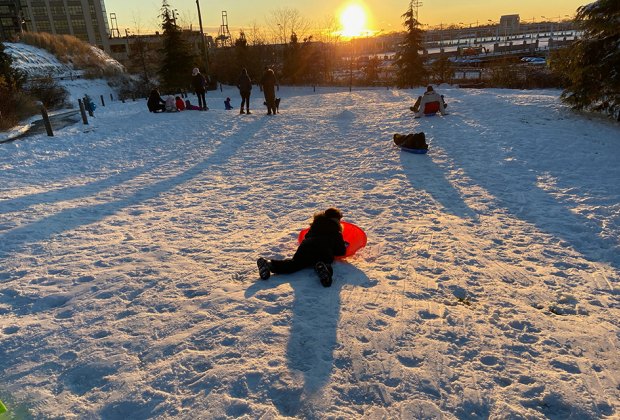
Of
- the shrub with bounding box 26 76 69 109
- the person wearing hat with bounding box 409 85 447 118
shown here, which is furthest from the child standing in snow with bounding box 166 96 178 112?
the person wearing hat with bounding box 409 85 447 118

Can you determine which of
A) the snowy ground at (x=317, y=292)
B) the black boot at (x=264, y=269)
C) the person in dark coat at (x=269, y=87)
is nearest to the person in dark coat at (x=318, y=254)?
the black boot at (x=264, y=269)

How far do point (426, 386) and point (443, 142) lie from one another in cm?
930

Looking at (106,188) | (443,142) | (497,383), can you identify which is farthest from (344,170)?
(497,383)

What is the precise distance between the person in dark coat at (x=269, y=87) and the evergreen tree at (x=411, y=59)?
696 inches

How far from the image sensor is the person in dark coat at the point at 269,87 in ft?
50.9

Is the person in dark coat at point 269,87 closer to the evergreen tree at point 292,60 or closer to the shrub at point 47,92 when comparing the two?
the shrub at point 47,92

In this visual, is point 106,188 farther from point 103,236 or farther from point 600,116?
point 600,116

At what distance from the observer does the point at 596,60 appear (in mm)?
11539

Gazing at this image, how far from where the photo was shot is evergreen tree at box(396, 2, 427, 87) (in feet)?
100

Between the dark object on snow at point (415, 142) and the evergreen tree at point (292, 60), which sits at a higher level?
the evergreen tree at point (292, 60)

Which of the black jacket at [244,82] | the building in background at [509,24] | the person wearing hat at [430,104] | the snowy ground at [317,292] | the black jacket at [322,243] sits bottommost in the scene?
the snowy ground at [317,292]

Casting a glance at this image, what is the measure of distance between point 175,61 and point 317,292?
33.1m

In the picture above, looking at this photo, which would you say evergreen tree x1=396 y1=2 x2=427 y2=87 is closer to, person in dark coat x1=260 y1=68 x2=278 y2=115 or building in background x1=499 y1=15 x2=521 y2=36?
person in dark coat x1=260 y1=68 x2=278 y2=115

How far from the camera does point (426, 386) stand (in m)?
2.95
